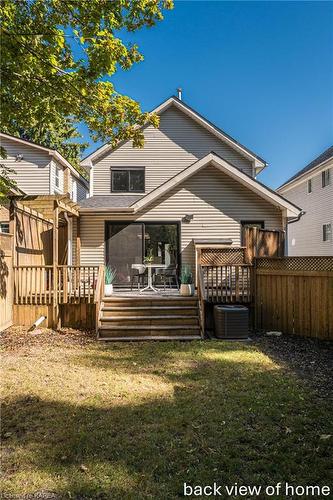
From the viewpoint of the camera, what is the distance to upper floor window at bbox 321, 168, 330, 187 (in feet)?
57.2

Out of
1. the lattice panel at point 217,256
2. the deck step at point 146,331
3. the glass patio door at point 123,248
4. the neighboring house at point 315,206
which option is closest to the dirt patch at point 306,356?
the deck step at point 146,331

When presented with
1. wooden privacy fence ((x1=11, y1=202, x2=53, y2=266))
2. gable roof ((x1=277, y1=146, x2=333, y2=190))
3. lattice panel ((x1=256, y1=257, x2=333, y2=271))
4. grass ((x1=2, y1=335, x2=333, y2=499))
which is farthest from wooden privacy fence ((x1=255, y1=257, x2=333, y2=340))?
gable roof ((x1=277, y1=146, x2=333, y2=190))

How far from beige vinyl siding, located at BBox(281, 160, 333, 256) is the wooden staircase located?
1182 cm

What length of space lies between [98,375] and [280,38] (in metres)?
10.4

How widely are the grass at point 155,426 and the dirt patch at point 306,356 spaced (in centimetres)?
25

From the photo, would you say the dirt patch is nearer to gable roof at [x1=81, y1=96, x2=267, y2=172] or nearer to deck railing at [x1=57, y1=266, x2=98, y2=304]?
deck railing at [x1=57, y1=266, x2=98, y2=304]

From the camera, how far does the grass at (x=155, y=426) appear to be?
271 cm

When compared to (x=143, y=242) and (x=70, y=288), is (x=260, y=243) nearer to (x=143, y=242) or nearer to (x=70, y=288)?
(x=143, y=242)

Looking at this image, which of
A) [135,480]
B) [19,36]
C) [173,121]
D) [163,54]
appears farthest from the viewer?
[173,121]

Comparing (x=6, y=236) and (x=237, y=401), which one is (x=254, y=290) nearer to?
(x=237, y=401)

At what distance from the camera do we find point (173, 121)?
1395 centimetres

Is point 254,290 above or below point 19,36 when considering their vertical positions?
below

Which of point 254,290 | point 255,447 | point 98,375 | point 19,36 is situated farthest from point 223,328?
point 19,36

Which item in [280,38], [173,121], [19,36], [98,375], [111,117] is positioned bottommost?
[98,375]
